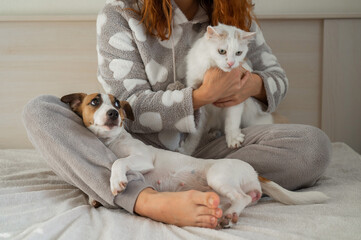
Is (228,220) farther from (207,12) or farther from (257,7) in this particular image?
(257,7)

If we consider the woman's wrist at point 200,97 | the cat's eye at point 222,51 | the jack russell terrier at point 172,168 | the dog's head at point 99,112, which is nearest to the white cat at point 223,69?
the cat's eye at point 222,51

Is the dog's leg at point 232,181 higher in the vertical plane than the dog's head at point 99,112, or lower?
lower

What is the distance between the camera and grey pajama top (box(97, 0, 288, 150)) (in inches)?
58.7

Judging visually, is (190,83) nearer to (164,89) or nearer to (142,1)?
(164,89)

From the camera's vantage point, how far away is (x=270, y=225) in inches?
43.9

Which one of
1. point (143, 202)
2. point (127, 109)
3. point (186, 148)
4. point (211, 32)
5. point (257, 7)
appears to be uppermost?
point (211, 32)

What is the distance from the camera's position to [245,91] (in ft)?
5.25

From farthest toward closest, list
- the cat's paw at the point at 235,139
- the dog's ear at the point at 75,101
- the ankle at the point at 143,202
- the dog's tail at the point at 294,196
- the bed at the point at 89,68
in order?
the bed at the point at 89,68 → the cat's paw at the point at 235,139 → the dog's ear at the point at 75,101 → the dog's tail at the point at 294,196 → the ankle at the point at 143,202

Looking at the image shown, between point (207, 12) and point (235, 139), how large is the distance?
57cm

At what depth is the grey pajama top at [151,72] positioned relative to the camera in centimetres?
149

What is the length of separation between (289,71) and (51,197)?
149cm

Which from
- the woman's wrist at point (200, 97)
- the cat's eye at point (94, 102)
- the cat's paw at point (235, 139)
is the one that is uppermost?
the cat's eye at point (94, 102)

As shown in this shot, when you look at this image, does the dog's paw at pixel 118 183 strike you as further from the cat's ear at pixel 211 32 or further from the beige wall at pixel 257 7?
the beige wall at pixel 257 7

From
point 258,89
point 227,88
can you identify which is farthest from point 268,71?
point 227,88
